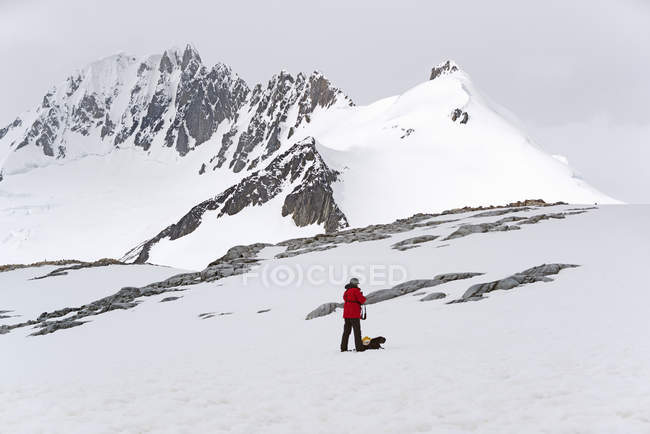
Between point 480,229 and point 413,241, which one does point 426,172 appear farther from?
point 413,241

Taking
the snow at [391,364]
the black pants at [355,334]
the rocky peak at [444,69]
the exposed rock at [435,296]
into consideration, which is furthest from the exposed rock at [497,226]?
the rocky peak at [444,69]

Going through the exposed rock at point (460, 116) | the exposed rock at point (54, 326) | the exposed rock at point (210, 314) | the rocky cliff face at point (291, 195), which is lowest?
the exposed rock at point (54, 326)

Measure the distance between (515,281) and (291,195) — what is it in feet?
303

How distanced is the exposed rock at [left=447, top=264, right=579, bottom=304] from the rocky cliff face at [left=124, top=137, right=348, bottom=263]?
77975mm

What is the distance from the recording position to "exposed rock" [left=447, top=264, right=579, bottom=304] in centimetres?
1709

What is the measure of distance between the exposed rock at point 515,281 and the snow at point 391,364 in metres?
0.55

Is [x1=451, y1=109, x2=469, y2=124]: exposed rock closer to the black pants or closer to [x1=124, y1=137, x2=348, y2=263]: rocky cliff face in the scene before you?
[x1=124, y1=137, x2=348, y2=263]: rocky cliff face

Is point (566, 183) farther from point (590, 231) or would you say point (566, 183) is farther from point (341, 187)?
point (590, 231)

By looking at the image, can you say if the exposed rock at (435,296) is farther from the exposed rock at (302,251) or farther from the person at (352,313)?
the exposed rock at (302,251)

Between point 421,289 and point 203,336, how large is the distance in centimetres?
945

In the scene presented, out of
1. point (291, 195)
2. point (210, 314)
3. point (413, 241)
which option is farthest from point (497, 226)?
point (291, 195)

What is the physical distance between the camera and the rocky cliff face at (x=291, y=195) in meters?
102

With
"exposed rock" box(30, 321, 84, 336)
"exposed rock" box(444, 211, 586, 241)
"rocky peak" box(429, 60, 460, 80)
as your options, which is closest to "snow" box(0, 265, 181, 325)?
"exposed rock" box(30, 321, 84, 336)

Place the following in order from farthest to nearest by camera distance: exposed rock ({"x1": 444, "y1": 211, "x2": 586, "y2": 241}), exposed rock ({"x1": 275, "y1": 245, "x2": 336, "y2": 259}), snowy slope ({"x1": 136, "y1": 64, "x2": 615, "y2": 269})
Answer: snowy slope ({"x1": 136, "y1": 64, "x2": 615, "y2": 269}) → exposed rock ({"x1": 275, "y1": 245, "x2": 336, "y2": 259}) → exposed rock ({"x1": 444, "y1": 211, "x2": 586, "y2": 241})
